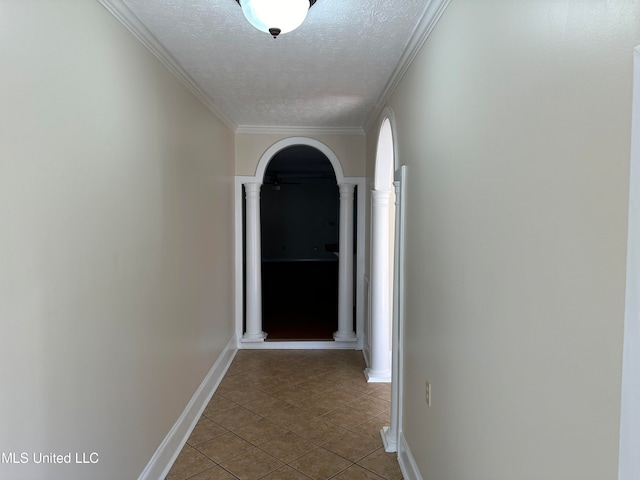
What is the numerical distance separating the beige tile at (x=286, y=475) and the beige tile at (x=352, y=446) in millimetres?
323

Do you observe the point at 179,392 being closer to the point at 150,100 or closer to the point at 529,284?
the point at 150,100

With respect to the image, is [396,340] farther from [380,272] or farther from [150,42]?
[150,42]

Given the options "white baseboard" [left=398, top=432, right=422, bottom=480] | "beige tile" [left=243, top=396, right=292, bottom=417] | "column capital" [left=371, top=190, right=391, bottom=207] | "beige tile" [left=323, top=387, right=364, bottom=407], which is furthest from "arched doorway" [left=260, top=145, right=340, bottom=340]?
"white baseboard" [left=398, top=432, right=422, bottom=480]

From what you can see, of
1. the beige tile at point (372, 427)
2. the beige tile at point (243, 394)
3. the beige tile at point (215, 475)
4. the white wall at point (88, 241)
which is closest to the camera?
the white wall at point (88, 241)

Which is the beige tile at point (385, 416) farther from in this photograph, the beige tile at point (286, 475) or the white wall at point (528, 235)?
the white wall at point (528, 235)

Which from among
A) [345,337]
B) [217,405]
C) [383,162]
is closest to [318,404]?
[217,405]

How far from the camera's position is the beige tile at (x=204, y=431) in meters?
2.87

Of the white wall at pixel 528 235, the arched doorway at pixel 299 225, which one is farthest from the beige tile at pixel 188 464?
the arched doorway at pixel 299 225

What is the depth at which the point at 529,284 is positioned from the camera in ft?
3.46

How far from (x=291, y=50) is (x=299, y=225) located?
9699 mm

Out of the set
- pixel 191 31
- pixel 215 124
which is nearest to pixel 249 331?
pixel 215 124

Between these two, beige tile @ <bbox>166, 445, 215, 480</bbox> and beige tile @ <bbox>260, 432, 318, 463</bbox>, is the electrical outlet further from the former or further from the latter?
beige tile @ <bbox>166, 445, 215, 480</bbox>

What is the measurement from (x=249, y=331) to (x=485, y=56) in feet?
13.5

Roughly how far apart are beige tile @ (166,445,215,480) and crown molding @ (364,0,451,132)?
269cm
